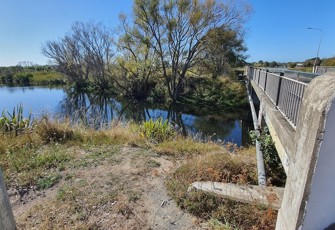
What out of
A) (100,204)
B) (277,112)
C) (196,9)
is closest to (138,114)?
(196,9)

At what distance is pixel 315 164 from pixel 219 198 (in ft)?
5.72

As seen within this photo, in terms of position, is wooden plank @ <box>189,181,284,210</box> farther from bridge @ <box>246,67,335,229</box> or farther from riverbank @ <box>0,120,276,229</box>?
bridge @ <box>246,67,335,229</box>

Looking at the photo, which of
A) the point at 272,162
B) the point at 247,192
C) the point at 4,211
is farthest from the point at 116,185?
the point at 272,162

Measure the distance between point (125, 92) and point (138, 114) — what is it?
759 cm

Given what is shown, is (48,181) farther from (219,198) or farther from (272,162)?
(272,162)

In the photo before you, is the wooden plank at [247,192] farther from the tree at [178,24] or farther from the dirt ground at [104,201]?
the tree at [178,24]

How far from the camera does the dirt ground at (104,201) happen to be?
2.77m

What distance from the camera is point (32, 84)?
45.7m

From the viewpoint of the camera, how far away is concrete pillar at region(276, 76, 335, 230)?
4.54 ft

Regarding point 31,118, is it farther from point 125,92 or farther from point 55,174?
point 125,92

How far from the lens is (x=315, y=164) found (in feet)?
4.71

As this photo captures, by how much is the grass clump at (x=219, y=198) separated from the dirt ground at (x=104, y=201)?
0.17 meters

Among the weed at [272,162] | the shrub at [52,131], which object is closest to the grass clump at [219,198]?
the weed at [272,162]

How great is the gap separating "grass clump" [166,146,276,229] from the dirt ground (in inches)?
6.7
